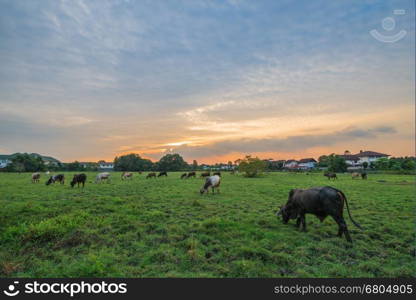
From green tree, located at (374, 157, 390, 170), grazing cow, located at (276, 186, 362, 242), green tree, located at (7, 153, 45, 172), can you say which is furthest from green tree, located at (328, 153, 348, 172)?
green tree, located at (7, 153, 45, 172)

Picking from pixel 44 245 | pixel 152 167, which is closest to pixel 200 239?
pixel 44 245

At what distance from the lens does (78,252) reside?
18.0ft

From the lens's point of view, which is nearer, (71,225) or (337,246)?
(337,246)

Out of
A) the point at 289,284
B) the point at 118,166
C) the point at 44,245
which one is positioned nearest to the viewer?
the point at 289,284

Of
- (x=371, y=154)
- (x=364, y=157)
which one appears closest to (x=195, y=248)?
(x=364, y=157)

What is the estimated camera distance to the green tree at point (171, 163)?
299 feet

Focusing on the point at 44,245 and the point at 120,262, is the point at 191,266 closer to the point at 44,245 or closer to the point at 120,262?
the point at 120,262

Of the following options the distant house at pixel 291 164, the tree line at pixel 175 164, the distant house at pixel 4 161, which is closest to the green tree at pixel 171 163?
the tree line at pixel 175 164

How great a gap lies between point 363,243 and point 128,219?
813 centimetres

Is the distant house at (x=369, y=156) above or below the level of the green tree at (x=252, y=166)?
above

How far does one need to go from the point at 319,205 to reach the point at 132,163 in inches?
3498

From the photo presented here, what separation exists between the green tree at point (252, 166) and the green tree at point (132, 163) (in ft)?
178

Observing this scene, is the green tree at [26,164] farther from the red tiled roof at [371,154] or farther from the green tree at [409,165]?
the red tiled roof at [371,154]

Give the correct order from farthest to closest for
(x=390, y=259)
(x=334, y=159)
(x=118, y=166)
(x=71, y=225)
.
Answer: (x=118, y=166), (x=334, y=159), (x=71, y=225), (x=390, y=259)
